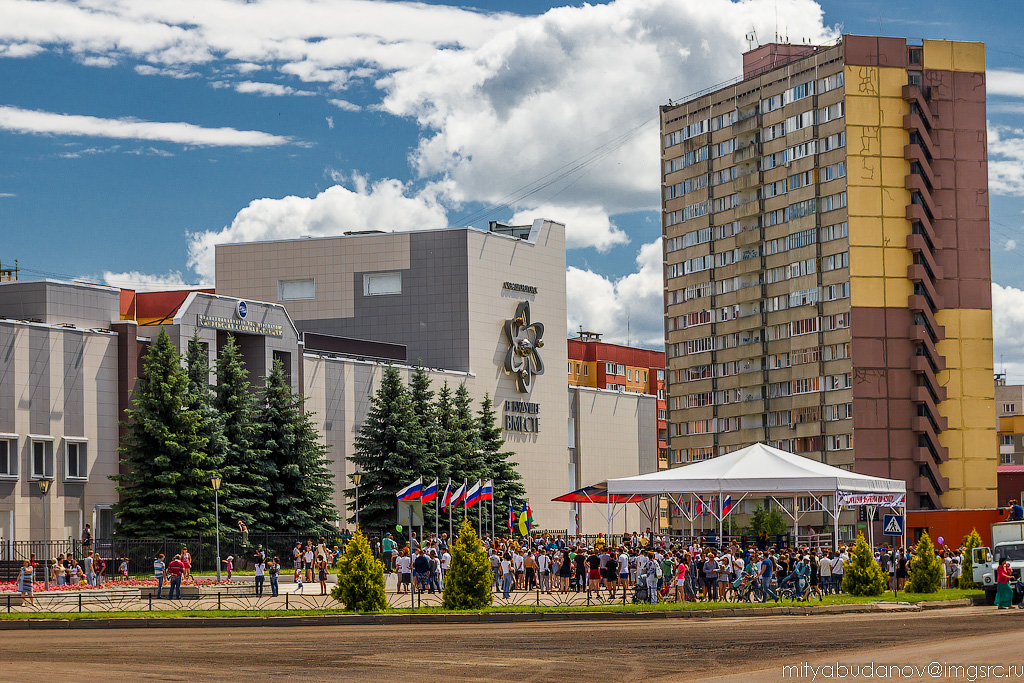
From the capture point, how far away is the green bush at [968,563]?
49531 mm

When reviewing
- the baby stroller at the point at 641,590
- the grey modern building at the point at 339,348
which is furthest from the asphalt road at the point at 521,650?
the grey modern building at the point at 339,348

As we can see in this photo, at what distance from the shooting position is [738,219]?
110 meters

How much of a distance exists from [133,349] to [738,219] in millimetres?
54816

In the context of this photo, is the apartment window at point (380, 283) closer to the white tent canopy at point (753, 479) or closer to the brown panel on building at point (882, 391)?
the brown panel on building at point (882, 391)

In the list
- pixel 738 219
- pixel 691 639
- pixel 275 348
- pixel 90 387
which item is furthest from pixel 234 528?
pixel 738 219

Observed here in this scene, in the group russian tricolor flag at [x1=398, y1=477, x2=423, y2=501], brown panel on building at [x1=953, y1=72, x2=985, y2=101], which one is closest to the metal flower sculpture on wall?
brown panel on building at [x1=953, y1=72, x2=985, y2=101]

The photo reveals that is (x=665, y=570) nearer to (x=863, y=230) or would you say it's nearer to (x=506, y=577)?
(x=506, y=577)

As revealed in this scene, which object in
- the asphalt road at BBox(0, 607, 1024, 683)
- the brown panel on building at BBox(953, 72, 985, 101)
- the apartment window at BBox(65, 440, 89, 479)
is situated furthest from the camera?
the brown panel on building at BBox(953, 72, 985, 101)

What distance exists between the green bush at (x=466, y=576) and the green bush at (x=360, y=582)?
1.79m

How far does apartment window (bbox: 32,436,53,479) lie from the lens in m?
64.4

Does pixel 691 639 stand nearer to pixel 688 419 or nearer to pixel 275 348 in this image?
pixel 275 348

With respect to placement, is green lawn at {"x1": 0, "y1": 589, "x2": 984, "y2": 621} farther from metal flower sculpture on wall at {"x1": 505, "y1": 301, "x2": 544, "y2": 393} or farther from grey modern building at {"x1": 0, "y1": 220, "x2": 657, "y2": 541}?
metal flower sculpture on wall at {"x1": 505, "y1": 301, "x2": 544, "y2": 393}

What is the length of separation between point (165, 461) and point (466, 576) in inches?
1014

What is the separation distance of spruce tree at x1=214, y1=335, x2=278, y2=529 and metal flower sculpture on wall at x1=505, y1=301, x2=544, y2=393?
38.1m
